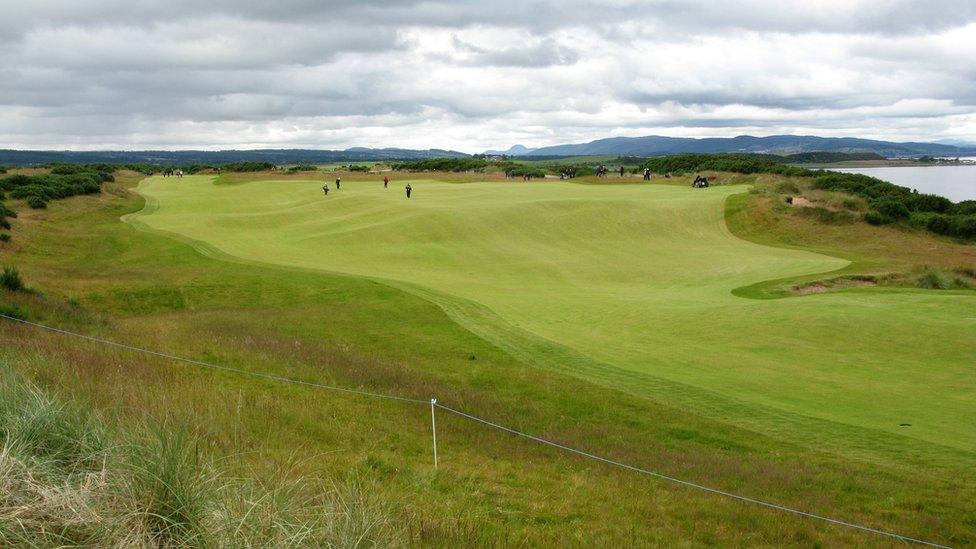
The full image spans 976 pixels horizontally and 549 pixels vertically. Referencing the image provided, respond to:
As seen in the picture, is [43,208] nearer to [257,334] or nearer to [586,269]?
[586,269]

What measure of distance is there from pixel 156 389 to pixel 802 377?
11.9m

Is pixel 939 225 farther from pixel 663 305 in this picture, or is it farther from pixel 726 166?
pixel 726 166

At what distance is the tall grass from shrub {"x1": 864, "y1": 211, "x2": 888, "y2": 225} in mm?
48799

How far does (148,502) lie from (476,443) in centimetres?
612

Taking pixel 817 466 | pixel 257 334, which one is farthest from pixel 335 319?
pixel 817 466

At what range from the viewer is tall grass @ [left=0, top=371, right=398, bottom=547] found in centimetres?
470

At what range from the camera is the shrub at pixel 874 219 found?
4747 centimetres

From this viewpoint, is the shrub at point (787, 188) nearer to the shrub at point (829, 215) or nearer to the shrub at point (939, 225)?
the shrub at point (829, 215)

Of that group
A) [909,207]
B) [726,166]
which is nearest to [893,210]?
[909,207]

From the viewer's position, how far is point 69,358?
37.0 ft

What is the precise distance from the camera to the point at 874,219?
4750 cm

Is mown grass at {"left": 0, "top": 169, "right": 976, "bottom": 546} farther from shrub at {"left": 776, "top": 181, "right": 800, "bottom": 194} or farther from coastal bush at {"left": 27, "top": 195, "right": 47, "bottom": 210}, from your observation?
coastal bush at {"left": 27, "top": 195, "right": 47, "bottom": 210}

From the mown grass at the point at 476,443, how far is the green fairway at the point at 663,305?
1253 millimetres

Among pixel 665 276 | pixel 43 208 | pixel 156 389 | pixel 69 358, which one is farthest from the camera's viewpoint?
pixel 43 208
